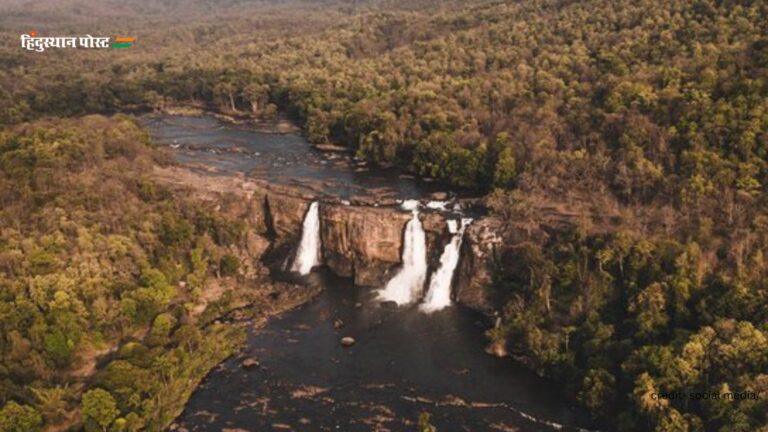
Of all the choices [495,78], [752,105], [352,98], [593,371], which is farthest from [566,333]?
[352,98]

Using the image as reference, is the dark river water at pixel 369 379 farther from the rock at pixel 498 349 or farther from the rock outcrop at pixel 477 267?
the rock outcrop at pixel 477 267

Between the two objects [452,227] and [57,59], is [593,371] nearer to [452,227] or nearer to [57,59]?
[452,227]

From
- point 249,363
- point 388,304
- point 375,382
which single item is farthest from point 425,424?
point 388,304

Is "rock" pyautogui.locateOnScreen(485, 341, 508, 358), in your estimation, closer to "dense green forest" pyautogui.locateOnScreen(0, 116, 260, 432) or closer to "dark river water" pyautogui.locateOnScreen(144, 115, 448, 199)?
"dense green forest" pyautogui.locateOnScreen(0, 116, 260, 432)

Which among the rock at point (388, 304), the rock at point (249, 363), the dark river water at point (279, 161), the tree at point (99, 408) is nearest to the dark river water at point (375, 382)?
the rock at point (249, 363)

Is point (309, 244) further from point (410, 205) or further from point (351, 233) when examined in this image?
point (410, 205)

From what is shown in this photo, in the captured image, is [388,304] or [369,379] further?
[388,304]
